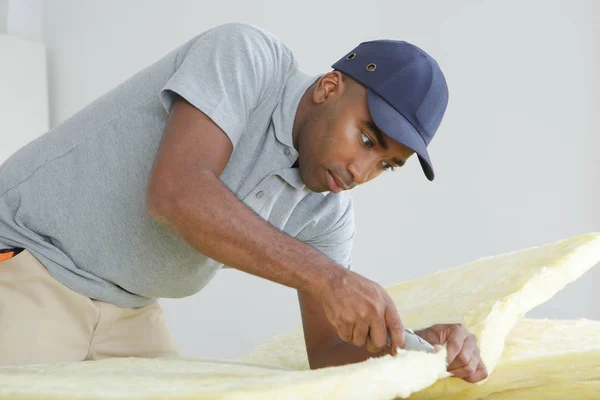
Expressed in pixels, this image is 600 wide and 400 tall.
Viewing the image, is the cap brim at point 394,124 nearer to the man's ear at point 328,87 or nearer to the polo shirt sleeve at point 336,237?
the man's ear at point 328,87

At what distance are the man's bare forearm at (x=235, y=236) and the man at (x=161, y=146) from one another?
4.0 inches

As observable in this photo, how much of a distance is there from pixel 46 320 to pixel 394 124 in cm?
70

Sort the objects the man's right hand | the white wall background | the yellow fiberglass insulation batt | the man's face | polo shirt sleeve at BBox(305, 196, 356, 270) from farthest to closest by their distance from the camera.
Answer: the white wall background < polo shirt sleeve at BBox(305, 196, 356, 270) < the man's face < the man's right hand < the yellow fiberglass insulation batt

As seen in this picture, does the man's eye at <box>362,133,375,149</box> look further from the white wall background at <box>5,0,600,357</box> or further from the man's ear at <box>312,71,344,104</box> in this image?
the white wall background at <box>5,0,600,357</box>

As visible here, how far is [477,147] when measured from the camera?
2.63 meters

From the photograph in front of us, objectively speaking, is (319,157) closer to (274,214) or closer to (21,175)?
(274,214)

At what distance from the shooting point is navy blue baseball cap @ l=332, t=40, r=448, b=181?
3.94 feet

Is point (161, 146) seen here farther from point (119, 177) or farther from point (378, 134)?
point (378, 134)

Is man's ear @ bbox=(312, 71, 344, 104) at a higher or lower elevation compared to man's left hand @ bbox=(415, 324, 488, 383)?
higher

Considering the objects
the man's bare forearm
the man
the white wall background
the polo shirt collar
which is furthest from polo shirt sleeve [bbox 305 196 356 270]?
the white wall background

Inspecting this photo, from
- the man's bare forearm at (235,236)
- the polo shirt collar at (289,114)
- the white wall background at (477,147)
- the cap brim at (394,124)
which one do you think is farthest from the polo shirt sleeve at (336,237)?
the white wall background at (477,147)

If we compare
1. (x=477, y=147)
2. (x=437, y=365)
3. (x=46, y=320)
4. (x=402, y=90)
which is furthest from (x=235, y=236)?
(x=477, y=147)

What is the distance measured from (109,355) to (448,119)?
1.66 metres

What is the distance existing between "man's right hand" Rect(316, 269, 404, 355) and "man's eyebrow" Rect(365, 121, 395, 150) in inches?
14.5
